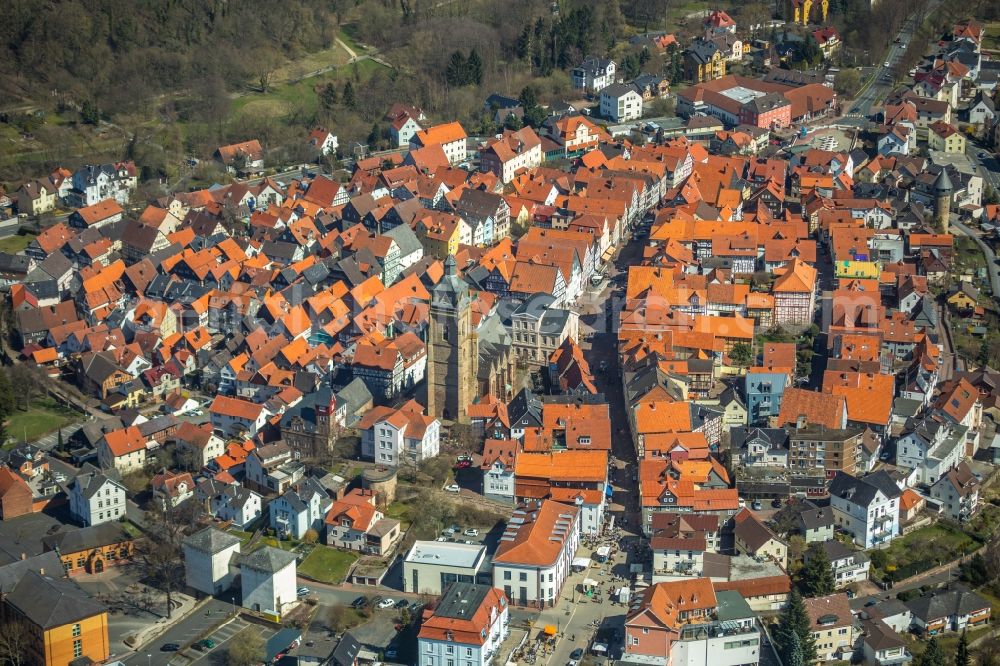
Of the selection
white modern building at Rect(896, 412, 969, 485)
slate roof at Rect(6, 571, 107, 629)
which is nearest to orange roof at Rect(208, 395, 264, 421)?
slate roof at Rect(6, 571, 107, 629)

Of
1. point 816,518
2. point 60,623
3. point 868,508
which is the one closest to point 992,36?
point 868,508

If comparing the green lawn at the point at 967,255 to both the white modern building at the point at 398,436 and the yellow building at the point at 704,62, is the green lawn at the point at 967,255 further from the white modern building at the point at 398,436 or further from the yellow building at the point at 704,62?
the white modern building at the point at 398,436

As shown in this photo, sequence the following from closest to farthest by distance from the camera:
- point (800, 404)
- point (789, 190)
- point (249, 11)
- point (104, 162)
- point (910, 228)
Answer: point (800, 404), point (910, 228), point (789, 190), point (104, 162), point (249, 11)

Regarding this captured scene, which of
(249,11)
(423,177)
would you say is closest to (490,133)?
(423,177)

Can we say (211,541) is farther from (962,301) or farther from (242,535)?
(962,301)

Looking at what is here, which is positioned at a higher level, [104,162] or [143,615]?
[104,162]

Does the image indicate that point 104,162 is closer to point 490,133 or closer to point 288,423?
point 490,133

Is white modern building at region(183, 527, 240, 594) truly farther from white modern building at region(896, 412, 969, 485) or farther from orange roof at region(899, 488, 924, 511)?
white modern building at region(896, 412, 969, 485)
